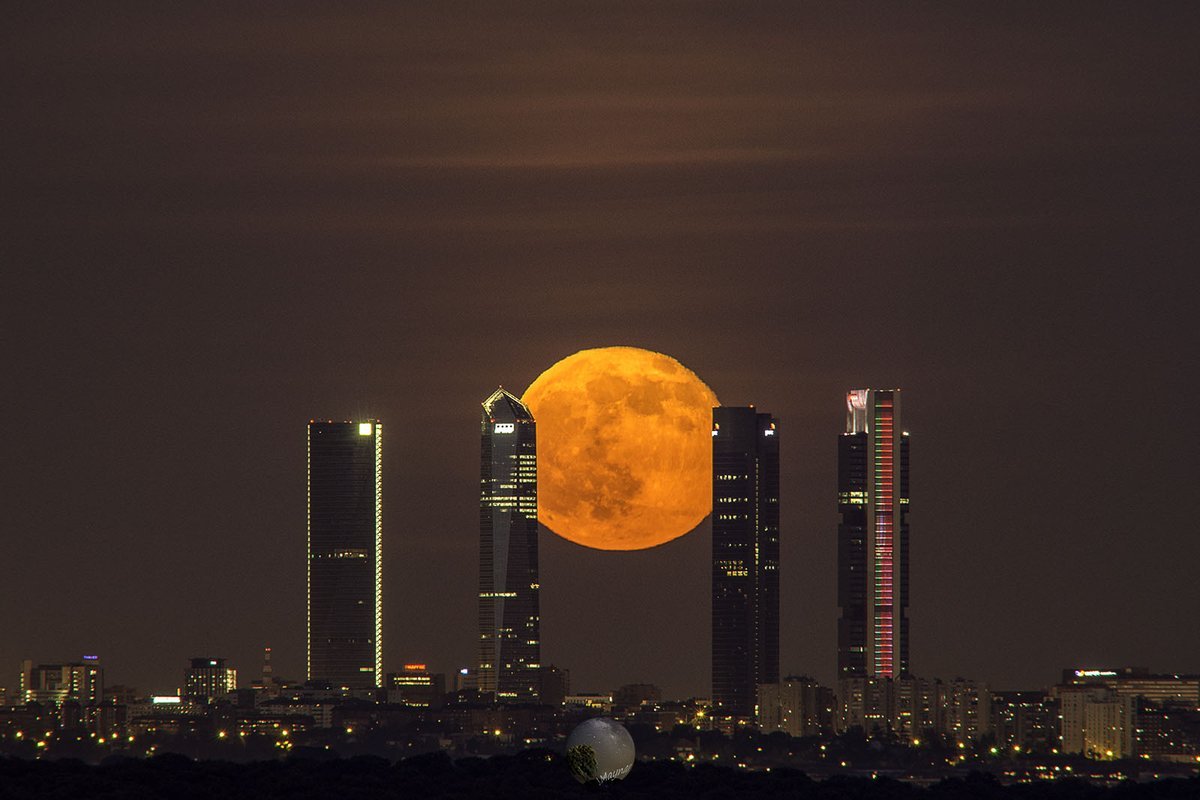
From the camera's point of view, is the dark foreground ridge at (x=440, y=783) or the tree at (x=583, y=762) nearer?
the dark foreground ridge at (x=440, y=783)

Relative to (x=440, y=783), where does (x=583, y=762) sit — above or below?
above

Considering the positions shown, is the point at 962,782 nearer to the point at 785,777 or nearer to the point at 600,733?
the point at 785,777

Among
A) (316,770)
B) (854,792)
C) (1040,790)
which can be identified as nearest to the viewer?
(316,770)

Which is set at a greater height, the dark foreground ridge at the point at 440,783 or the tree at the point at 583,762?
the tree at the point at 583,762

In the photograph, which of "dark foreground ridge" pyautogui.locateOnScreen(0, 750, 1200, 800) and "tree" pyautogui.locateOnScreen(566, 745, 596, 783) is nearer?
"dark foreground ridge" pyautogui.locateOnScreen(0, 750, 1200, 800)

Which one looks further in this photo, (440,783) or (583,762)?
(440,783)

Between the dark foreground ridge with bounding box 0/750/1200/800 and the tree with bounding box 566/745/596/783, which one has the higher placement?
the tree with bounding box 566/745/596/783

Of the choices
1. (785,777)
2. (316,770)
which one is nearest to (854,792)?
(785,777)

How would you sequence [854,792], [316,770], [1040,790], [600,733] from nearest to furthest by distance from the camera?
[600,733] < [316,770] < [854,792] < [1040,790]
